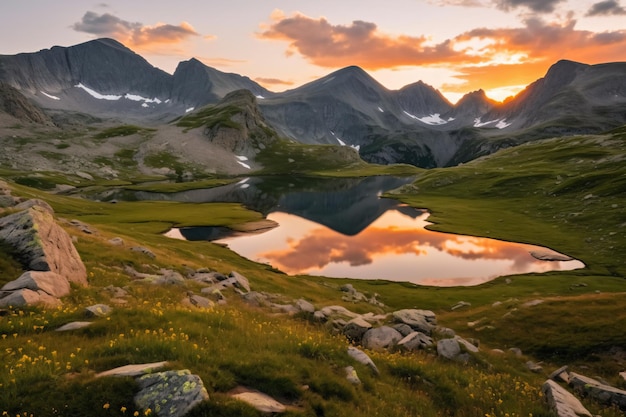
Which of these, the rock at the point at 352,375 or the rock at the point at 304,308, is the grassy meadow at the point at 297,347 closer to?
the rock at the point at 352,375

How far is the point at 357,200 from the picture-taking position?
16638cm

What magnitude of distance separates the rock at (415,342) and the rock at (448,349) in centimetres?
70

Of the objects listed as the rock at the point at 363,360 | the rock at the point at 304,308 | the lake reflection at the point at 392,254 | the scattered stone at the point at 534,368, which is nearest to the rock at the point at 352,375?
the rock at the point at 363,360

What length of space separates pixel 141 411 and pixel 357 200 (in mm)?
159013

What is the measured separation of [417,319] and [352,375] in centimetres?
1565

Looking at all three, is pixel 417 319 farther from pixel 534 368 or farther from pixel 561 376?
pixel 561 376

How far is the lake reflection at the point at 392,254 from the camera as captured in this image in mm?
67250

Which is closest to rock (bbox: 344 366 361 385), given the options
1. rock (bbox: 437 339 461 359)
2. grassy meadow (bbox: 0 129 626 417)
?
grassy meadow (bbox: 0 129 626 417)

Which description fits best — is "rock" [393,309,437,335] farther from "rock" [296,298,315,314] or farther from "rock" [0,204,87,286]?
"rock" [0,204,87,286]

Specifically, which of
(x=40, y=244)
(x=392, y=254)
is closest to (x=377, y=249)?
(x=392, y=254)

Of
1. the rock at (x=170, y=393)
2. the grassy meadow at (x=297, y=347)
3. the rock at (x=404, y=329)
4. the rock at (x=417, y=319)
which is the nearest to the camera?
the rock at (x=170, y=393)

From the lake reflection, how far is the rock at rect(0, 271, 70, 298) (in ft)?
158

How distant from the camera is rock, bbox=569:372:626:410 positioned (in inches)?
644

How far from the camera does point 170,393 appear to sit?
9.49 m
